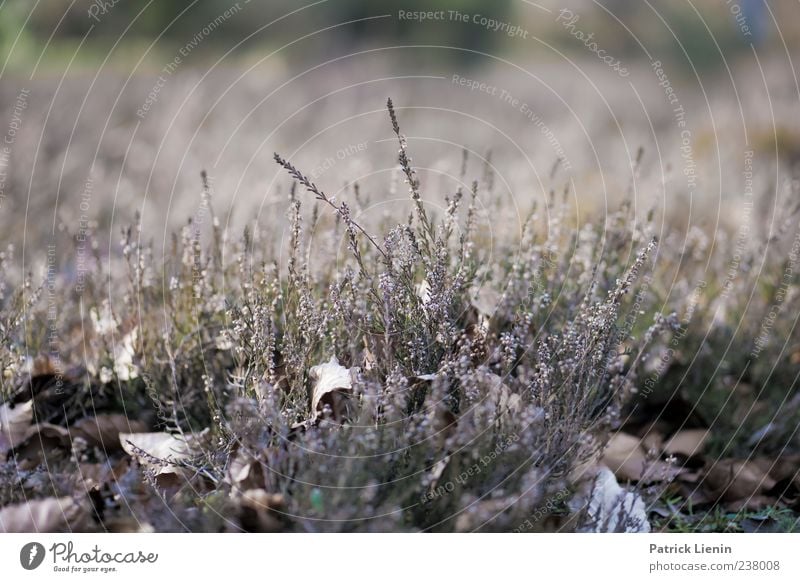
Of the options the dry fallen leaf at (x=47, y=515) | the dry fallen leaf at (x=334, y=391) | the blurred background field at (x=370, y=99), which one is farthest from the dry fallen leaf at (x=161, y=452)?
the blurred background field at (x=370, y=99)

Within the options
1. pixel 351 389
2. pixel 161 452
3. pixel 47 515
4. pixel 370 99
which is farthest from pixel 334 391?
pixel 370 99

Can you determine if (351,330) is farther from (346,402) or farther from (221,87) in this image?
(221,87)

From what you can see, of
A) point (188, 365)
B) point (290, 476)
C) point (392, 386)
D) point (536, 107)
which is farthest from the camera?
point (536, 107)

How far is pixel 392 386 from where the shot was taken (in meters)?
2.03

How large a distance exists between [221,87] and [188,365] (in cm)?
530

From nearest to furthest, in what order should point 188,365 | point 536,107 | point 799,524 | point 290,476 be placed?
point 290,476, point 799,524, point 188,365, point 536,107

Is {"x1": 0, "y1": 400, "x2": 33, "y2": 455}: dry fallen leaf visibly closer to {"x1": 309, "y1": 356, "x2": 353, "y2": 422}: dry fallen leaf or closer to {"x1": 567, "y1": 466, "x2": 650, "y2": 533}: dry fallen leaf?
{"x1": 309, "y1": 356, "x2": 353, "y2": 422}: dry fallen leaf

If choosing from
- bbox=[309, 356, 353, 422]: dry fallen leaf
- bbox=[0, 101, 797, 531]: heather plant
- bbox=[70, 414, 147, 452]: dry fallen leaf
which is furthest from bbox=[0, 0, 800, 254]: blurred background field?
bbox=[309, 356, 353, 422]: dry fallen leaf

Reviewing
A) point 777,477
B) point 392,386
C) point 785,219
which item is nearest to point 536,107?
point 785,219

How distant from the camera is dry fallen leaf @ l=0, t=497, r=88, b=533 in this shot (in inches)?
79.9

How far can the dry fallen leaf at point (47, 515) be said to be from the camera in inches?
79.9
